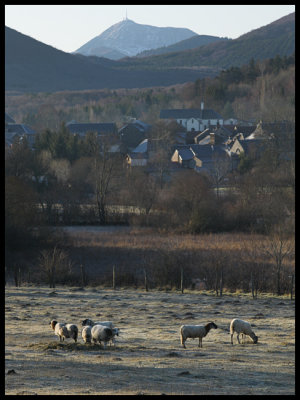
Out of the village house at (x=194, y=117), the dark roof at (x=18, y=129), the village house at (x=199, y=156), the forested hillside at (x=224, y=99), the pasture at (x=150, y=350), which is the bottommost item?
the pasture at (x=150, y=350)

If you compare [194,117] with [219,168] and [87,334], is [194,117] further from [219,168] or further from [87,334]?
[87,334]

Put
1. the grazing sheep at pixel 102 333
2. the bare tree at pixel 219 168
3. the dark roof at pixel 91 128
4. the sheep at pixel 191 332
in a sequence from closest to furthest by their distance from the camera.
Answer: the grazing sheep at pixel 102 333
the sheep at pixel 191 332
the bare tree at pixel 219 168
the dark roof at pixel 91 128

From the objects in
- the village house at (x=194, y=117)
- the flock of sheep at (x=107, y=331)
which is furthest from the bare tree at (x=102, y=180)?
the village house at (x=194, y=117)

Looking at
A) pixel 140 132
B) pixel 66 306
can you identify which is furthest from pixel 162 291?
pixel 140 132

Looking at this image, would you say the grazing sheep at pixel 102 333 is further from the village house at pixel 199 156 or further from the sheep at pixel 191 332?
the village house at pixel 199 156

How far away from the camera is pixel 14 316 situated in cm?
2006

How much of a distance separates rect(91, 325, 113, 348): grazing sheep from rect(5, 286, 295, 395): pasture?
22 cm

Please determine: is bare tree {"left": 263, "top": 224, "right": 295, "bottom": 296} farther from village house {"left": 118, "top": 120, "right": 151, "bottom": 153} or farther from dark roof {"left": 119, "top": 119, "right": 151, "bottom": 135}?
dark roof {"left": 119, "top": 119, "right": 151, "bottom": 135}

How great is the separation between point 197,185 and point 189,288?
60.7 ft

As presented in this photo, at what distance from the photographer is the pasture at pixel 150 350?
1152 centimetres

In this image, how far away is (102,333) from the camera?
14.7 meters

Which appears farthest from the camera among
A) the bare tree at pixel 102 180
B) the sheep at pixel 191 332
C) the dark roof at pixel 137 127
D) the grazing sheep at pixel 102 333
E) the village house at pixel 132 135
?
the dark roof at pixel 137 127

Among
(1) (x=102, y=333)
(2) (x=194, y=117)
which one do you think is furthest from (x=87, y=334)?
(2) (x=194, y=117)

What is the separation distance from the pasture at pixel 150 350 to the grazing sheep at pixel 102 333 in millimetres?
224
